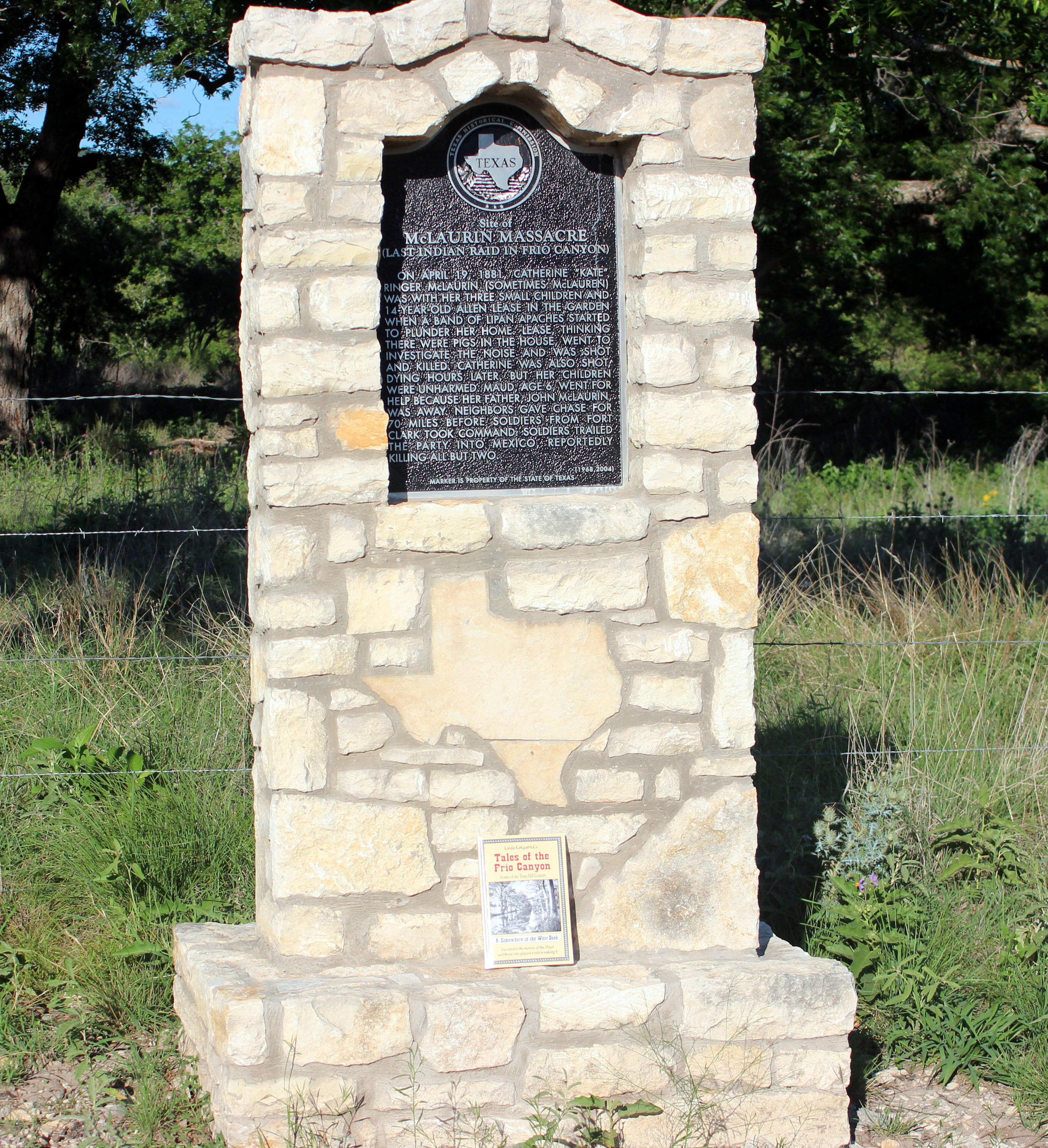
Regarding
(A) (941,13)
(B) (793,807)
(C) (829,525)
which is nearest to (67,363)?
(C) (829,525)

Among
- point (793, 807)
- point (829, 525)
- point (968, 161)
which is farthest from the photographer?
point (968, 161)

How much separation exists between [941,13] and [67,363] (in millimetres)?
11259

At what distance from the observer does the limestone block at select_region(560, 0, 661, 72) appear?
3070 mm

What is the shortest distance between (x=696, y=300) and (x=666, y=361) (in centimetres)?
18

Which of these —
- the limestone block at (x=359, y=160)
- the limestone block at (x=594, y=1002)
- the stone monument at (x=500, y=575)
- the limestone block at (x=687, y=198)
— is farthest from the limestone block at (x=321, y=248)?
the limestone block at (x=594, y=1002)

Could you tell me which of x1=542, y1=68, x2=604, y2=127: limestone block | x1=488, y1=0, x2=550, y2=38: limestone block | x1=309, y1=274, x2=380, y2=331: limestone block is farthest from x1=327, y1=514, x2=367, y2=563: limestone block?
x1=488, y1=0, x2=550, y2=38: limestone block

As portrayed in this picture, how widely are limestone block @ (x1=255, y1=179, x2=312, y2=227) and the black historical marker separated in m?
0.26

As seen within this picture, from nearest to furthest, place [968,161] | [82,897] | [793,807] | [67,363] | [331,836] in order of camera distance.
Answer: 1. [331,836]
2. [82,897]
3. [793,807]
4. [968,161]
5. [67,363]

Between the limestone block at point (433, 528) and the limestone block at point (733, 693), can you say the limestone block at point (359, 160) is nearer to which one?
the limestone block at point (433, 528)

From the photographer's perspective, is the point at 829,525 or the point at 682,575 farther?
the point at 829,525

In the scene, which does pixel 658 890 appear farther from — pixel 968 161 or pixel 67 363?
pixel 67 363

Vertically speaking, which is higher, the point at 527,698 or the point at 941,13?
the point at 941,13

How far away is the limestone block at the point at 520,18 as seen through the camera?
A: 9.95 ft

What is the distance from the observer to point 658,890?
3262 mm
